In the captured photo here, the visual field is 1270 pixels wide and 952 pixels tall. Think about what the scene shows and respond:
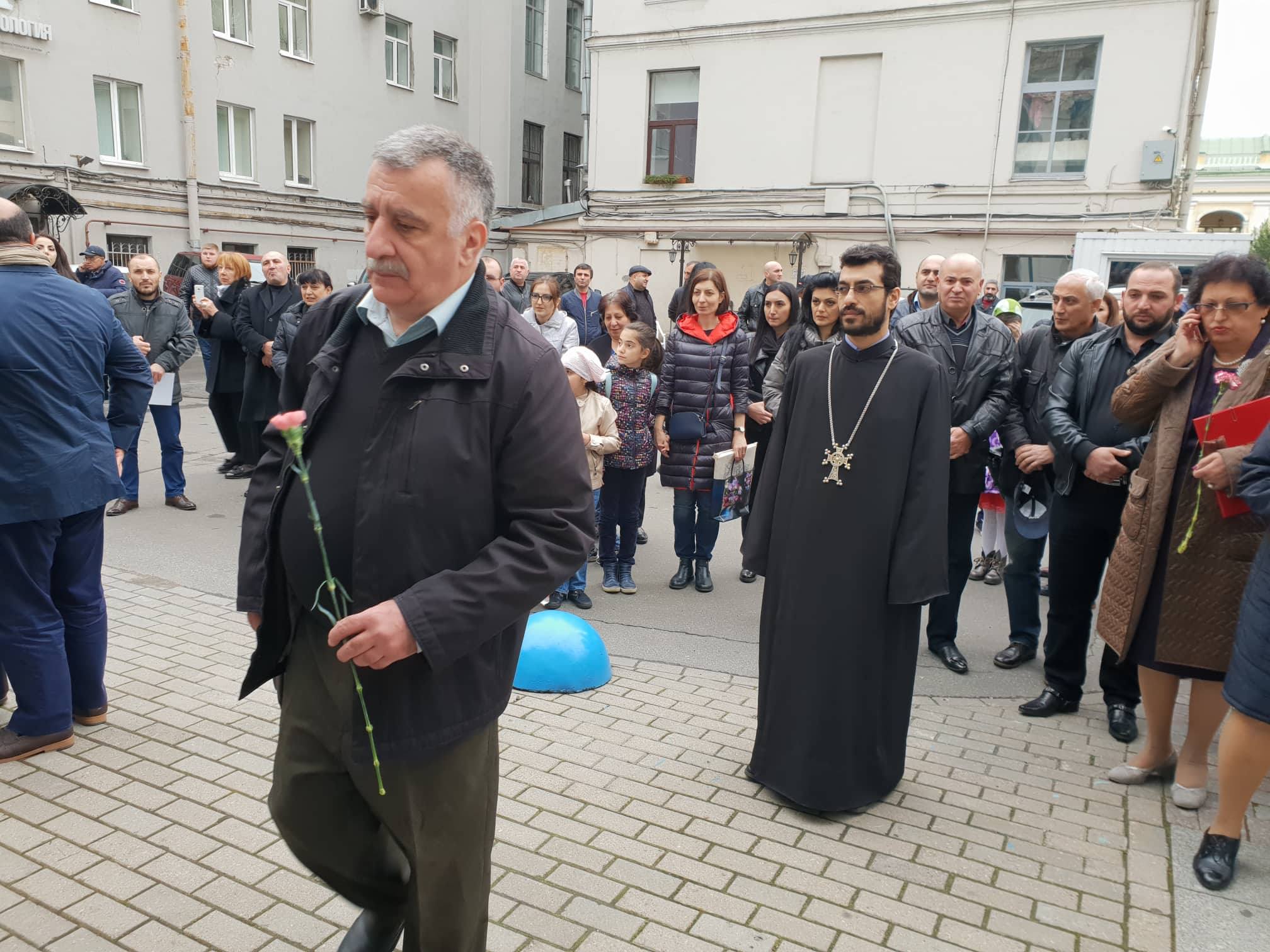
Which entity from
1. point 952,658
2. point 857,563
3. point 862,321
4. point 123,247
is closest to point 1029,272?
point 952,658

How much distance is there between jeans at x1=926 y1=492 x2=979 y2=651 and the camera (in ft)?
16.9

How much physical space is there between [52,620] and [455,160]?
281 centimetres

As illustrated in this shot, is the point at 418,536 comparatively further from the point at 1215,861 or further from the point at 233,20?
the point at 233,20

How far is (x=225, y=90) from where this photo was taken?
70.2 feet

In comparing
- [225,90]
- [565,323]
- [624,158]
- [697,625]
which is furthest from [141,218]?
[697,625]

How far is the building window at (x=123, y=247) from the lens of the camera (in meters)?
19.8

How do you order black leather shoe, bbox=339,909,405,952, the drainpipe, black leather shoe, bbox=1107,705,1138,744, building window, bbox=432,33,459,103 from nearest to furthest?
black leather shoe, bbox=339,909,405,952
black leather shoe, bbox=1107,705,1138,744
the drainpipe
building window, bbox=432,33,459,103

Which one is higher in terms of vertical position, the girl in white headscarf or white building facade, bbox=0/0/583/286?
white building facade, bbox=0/0/583/286

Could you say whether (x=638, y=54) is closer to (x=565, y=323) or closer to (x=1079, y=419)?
(x=565, y=323)

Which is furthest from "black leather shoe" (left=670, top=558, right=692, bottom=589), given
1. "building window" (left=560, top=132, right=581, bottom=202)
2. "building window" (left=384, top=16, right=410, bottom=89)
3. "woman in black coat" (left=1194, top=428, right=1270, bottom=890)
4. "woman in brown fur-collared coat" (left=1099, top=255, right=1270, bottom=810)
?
"building window" (left=560, top=132, right=581, bottom=202)

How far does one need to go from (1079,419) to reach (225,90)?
22001mm

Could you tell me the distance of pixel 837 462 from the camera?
11.8 feet

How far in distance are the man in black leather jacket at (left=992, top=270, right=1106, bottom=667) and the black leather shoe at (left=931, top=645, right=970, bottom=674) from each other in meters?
0.22

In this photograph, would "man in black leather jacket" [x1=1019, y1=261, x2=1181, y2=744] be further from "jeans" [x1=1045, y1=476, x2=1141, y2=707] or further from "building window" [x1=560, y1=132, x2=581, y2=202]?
"building window" [x1=560, y1=132, x2=581, y2=202]
